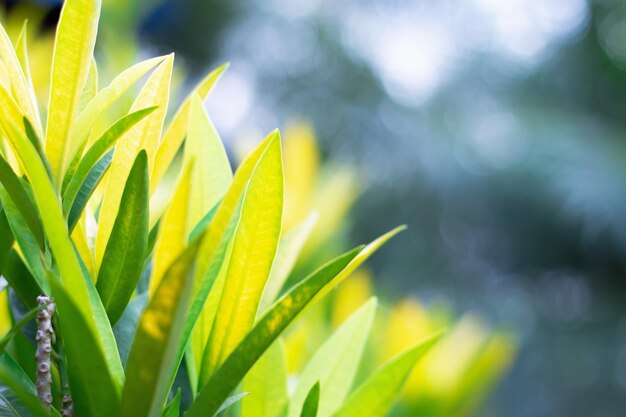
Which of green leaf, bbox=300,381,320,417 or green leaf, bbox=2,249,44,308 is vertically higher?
green leaf, bbox=2,249,44,308

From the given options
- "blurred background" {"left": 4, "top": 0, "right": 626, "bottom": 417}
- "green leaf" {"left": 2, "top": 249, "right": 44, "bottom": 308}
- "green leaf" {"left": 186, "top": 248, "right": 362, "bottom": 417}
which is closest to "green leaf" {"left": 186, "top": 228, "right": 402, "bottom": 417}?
"green leaf" {"left": 186, "top": 248, "right": 362, "bottom": 417}

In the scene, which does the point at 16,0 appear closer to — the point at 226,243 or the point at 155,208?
the point at 155,208

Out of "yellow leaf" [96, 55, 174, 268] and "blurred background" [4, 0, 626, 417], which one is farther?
"blurred background" [4, 0, 626, 417]

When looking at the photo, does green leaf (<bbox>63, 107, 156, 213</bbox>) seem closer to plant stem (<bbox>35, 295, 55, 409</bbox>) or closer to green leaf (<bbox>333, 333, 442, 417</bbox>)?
plant stem (<bbox>35, 295, 55, 409</bbox>)

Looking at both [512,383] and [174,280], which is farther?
[512,383]

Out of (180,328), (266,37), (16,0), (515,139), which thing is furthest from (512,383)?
(180,328)

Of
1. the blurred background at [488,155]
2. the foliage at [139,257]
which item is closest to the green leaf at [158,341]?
the foliage at [139,257]

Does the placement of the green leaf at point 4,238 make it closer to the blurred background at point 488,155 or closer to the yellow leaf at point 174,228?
the yellow leaf at point 174,228
